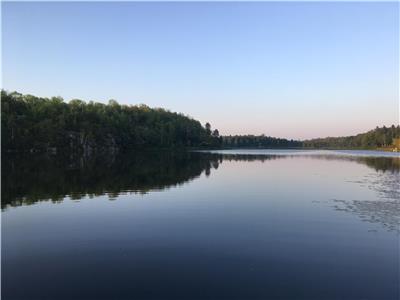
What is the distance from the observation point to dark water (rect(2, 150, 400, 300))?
1187 centimetres

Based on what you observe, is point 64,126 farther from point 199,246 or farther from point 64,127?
point 199,246

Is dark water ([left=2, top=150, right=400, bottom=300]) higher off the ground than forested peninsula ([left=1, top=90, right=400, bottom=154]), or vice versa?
forested peninsula ([left=1, top=90, right=400, bottom=154])

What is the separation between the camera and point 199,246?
1642cm

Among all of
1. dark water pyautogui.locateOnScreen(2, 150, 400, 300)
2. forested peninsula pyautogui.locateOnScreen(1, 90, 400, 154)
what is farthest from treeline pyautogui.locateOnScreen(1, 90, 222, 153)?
dark water pyautogui.locateOnScreen(2, 150, 400, 300)

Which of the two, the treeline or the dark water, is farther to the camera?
the treeline

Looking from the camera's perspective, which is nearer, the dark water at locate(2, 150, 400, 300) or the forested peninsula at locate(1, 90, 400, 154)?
the dark water at locate(2, 150, 400, 300)

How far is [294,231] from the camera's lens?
1942cm

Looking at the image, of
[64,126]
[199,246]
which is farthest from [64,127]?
[199,246]

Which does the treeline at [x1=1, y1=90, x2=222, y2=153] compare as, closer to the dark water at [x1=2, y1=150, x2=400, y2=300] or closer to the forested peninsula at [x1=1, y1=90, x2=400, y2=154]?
the forested peninsula at [x1=1, y1=90, x2=400, y2=154]

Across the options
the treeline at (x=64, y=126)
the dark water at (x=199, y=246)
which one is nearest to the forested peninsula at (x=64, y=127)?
the treeline at (x=64, y=126)

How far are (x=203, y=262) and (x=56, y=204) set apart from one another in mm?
16892

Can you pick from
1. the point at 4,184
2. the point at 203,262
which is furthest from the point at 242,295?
the point at 4,184

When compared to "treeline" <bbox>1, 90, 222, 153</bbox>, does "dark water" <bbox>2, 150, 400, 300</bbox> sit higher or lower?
lower

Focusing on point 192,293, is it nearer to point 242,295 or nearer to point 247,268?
point 242,295
